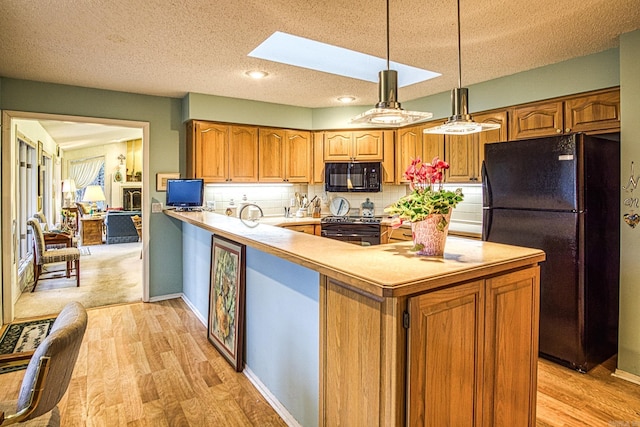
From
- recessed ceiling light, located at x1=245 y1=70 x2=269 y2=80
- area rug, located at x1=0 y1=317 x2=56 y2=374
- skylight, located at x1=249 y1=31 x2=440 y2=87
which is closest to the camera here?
area rug, located at x1=0 y1=317 x2=56 y2=374

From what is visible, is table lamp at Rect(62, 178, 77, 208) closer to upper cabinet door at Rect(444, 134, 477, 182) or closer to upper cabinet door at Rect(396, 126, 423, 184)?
upper cabinet door at Rect(396, 126, 423, 184)

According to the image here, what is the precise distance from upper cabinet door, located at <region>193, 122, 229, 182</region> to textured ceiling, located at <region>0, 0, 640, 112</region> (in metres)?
0.72

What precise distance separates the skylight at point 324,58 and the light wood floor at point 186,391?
8.09 ft

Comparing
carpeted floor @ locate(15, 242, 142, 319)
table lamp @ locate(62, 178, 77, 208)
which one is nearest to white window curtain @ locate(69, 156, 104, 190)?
table lamp @ locate(62, 178, 77, 208)

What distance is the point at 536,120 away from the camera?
138 inches

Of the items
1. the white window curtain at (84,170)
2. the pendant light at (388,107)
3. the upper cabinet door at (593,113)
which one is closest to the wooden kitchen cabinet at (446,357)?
the pendant light at (388,107)

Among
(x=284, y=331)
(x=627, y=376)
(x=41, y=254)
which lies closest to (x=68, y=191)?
(x=41, y=254)

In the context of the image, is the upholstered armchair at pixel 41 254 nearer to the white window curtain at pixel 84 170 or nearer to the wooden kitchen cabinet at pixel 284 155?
the wooden kitchen cabinet at pixel 284 155

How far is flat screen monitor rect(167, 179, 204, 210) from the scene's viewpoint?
4203mm

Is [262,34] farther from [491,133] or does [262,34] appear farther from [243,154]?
[491,133]

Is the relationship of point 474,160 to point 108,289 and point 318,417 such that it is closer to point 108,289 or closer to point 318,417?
point 318,417

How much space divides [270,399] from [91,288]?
12.6 feet

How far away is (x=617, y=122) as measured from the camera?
9.66 feet

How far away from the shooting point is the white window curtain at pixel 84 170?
11.4 metres
